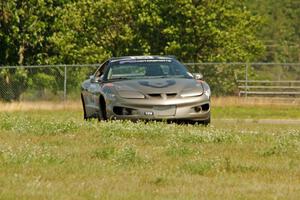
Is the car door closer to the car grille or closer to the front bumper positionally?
the front bumper

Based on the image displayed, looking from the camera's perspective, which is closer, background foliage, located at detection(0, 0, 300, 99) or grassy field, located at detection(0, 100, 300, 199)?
grassy field, located at detection(0, 100, 300, 199)

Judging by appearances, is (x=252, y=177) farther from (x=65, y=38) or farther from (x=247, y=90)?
(x=65, y=38)

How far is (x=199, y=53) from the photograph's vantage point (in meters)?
46.1

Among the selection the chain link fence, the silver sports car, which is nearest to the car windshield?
the silver sports car

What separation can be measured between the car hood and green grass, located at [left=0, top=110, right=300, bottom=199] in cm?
237

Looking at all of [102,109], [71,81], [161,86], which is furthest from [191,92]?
[71,81]

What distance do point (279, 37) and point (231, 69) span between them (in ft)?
374

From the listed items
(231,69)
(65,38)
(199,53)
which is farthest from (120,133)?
(199,53)

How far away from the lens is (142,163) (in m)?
10.4

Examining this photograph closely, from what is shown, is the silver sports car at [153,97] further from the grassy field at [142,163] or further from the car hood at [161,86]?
the grassy field at [142,163]

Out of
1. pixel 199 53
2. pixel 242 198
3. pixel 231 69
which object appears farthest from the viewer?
pixel 199 53

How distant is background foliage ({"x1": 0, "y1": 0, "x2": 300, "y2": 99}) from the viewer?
4072 cm

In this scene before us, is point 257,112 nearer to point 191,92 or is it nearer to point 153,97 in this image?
point 191,92

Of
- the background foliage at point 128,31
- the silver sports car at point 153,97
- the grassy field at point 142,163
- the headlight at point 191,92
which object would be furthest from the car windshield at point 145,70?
the background foliage at point 128,31
